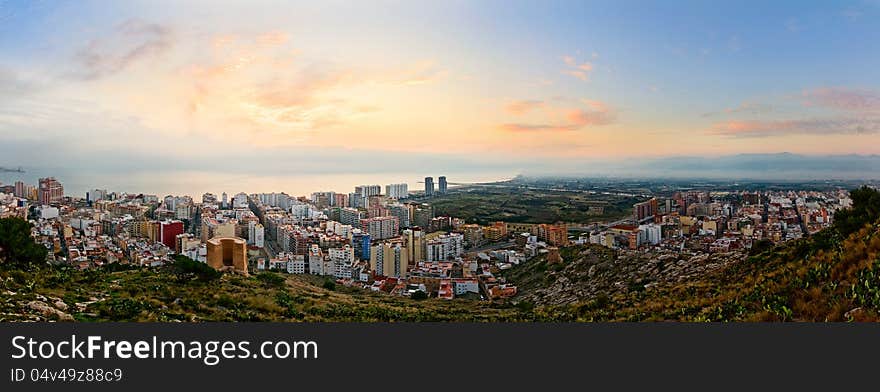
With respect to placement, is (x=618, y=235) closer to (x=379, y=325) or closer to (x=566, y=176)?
(x=566, y=176)

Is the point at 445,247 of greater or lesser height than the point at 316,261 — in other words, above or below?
above

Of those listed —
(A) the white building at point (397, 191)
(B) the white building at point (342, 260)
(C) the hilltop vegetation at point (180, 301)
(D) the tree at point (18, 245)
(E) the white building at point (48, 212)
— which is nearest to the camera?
(C) the hilltop vegetation at point (180, 301)

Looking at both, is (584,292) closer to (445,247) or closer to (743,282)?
(743,282)

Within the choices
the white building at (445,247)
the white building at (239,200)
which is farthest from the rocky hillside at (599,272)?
the white building at (239,200)

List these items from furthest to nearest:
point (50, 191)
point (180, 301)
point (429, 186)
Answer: point (429, 186) → point (50, 191) → point (180, 301)

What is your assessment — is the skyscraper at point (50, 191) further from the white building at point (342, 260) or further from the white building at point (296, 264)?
the white building at point (342, 260)

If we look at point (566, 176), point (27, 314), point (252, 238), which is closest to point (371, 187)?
point (252, 238)

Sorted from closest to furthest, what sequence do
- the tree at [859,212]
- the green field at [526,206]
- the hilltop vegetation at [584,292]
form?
the hilltop vegetation at [584,292] < the tree at [859,212] < the green field at [526,206]

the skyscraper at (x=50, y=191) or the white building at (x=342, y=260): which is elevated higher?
the skyscraper at (x=50, y=191)

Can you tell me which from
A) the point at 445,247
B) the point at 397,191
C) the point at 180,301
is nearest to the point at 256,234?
the point at 397,191
